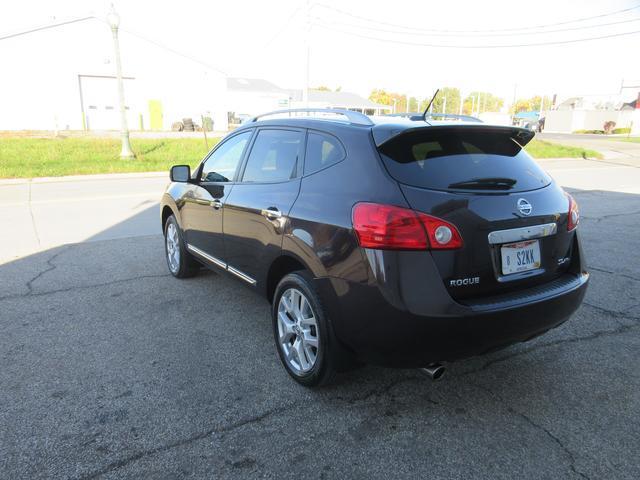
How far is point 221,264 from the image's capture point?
442 cm

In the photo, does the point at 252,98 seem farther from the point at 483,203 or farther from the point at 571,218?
the point at 483,203

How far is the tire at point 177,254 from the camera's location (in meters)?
5.32

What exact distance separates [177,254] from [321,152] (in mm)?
2803

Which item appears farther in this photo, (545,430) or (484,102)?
(484,102)

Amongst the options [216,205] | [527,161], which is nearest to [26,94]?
[216,205]

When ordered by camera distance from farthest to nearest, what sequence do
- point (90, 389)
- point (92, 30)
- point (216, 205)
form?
1. point (92, 30)
2. point (216, 205)
3. point (90, 389)

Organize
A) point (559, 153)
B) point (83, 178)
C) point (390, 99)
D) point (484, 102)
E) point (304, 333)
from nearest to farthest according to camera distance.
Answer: point (304, 333), point (83, 178), point (559, 153), point (390, 99), point (484, 102)

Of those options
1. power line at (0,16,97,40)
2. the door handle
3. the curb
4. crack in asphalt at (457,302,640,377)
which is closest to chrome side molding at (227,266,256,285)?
the door handle

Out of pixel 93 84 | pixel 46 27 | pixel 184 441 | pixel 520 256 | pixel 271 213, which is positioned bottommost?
pixel 184 441

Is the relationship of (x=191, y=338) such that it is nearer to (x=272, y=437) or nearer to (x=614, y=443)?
(x=272, y=437)

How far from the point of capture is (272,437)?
2758 millimetres

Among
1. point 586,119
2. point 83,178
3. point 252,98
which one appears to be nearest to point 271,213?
point 83,178

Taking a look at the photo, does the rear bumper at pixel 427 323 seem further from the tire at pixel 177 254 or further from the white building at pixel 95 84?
the white building at pixel 95 84

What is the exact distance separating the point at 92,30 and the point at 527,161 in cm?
4014
